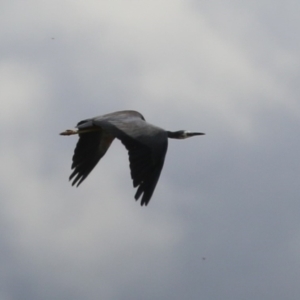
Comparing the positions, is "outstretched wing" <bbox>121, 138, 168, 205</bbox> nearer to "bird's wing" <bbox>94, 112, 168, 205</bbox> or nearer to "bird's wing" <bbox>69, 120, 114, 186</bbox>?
"bird's wing" <bbox>94, 112, 168, 205</bbox>

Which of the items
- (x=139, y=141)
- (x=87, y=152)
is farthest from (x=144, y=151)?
(x=87, y=152)

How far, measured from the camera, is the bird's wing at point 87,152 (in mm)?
29297

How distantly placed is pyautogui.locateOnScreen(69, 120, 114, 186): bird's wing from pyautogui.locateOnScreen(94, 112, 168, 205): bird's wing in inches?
154

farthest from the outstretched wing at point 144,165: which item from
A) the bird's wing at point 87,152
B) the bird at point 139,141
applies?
the bird's wing at point 87,152

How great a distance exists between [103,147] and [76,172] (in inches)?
38.9

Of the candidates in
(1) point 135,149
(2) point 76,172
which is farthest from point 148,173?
(2) point 76,172

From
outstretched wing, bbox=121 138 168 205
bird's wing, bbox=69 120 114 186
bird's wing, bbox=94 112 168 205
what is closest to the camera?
outstretched wing, bbox=121 138 168 205

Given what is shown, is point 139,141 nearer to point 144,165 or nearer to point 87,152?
point 144,165

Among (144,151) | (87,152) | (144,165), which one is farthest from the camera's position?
(87,152)

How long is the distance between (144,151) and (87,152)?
5378mm

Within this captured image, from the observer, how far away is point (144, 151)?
2422 centimetres

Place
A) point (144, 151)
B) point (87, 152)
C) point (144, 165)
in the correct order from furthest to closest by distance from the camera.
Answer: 1. point (87, 152)
2. point (144, 151)
3. point (144, 165)

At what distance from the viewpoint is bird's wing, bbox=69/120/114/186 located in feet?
96.1

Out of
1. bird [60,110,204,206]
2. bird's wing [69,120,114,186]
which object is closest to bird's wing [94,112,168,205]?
bird [60,110,204,206]
